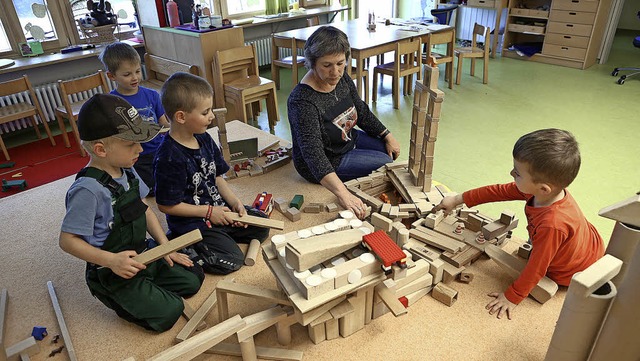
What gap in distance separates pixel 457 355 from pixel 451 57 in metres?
4.45

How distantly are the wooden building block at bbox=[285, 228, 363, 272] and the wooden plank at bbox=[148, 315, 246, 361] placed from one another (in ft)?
0.90

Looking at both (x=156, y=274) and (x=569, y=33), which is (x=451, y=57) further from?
(x=156, y=274)

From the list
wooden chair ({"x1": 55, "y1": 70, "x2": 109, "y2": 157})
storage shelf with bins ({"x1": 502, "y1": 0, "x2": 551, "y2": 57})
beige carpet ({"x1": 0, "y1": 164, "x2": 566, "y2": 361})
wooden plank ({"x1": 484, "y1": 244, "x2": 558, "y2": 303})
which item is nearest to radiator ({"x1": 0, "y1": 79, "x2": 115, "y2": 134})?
wooden chair ({"x1": 55, "y1": 70, "x2": 109, "y2": 157})

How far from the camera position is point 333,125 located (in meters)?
2.40

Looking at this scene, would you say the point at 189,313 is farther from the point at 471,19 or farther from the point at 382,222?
the point at 471,19

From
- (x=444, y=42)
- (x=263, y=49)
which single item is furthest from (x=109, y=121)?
(x=263, y=49)

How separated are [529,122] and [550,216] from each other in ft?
9.99

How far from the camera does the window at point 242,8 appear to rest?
19.3ft

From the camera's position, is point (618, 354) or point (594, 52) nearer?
point (618, 354)

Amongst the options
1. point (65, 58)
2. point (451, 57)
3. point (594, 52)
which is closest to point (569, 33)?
point (594, 52)

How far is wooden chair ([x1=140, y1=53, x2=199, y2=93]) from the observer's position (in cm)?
401

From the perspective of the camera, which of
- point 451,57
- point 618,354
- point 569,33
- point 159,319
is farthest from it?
point 569,33

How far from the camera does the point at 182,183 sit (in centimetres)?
187

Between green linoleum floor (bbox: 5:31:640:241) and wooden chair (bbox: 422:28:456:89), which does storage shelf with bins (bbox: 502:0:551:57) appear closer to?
green linoleum floor (bbox: 5:31:640:241)
